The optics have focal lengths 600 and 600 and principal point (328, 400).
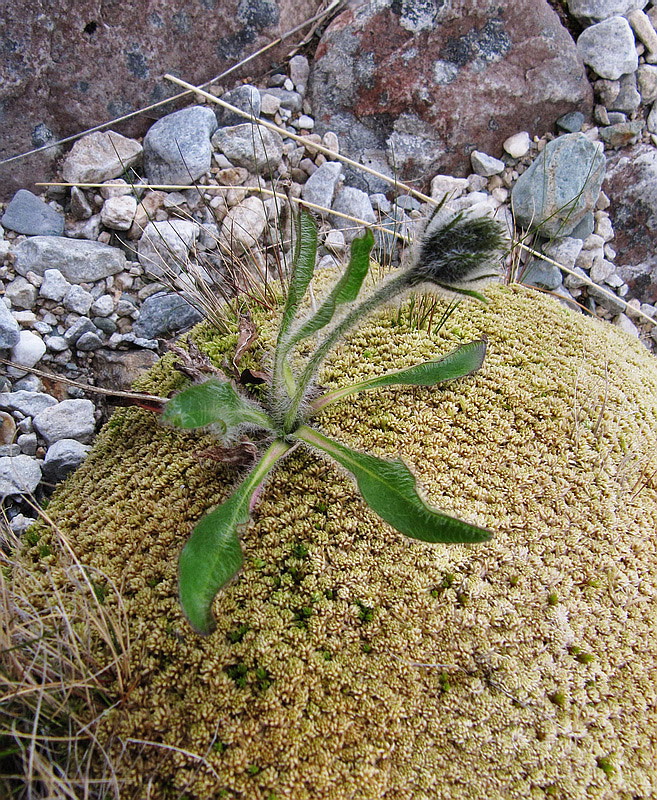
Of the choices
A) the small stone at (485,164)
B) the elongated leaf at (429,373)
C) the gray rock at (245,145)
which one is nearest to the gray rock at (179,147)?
the gray rock at (245,145)

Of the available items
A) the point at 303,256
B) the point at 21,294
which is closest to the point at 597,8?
the point at 303,256

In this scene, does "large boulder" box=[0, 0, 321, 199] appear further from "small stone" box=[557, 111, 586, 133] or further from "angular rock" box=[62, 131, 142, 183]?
"small stone" box=[557, 111, 586, 133]

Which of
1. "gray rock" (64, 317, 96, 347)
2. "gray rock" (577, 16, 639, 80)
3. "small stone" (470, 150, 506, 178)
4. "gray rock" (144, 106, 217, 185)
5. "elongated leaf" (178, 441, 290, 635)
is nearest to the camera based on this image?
"elongated leaf" (178, 441, 290, 635)

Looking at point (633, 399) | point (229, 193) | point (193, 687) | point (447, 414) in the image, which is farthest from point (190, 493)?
point (229, 193)

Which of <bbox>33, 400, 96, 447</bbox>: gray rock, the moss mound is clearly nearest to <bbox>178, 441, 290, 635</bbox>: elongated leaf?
the moss mound

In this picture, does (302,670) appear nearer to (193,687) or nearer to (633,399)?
(193,687)

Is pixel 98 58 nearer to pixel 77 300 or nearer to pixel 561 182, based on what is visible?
pixel 77 300
